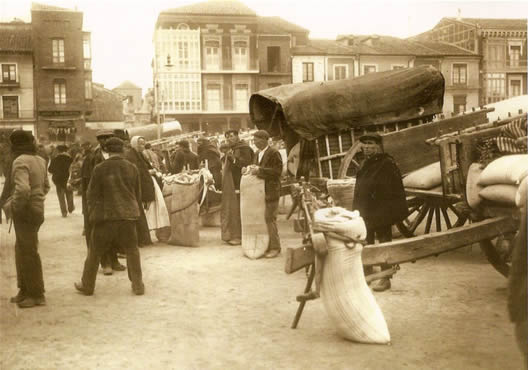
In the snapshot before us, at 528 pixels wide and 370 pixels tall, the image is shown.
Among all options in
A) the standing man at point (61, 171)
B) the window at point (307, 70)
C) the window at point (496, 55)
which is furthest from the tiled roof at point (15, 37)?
the window at point (307, 70)

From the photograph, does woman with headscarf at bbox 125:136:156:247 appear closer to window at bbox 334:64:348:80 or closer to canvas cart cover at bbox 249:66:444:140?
canvas cart cover at bbox 249:66:444:140

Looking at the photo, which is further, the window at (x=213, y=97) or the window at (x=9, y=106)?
the window at (x=213, y=97)

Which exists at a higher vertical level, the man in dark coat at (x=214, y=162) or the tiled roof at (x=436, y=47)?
the tiled roof at (x=436, y=47)

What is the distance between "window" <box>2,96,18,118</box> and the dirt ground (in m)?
2.78

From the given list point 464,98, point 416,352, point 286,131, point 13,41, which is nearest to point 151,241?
point 286,131

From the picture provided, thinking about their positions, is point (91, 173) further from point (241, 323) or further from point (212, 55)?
point (212, 55)

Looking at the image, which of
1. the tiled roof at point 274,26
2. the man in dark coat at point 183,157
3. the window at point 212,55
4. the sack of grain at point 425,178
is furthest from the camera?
the tiled roof at point 274,26

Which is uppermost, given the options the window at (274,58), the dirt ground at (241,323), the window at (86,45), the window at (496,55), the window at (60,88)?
the window at (86,45)

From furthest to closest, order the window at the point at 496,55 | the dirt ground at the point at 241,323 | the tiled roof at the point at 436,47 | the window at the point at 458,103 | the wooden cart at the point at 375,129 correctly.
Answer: the window at the point at 458,103, the tiled roof at the point at 436,47, the window at the point at 496,55, the wooden cart at the point at 375,129, the dirt ground at the point at 241,323

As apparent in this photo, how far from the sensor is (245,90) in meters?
39.9

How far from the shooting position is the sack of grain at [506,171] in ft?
15.2

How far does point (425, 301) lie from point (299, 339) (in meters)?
1.56

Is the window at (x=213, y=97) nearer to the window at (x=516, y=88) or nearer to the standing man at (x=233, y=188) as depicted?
the window at (x=516, y=88)

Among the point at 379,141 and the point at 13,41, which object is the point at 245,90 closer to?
the point at 13,41
